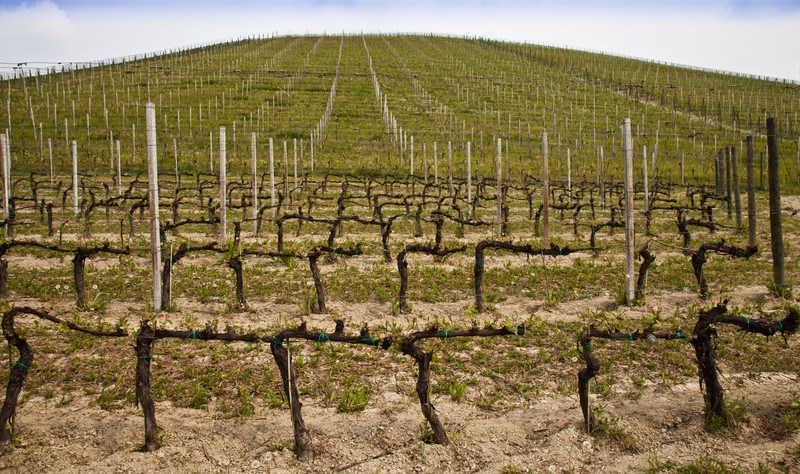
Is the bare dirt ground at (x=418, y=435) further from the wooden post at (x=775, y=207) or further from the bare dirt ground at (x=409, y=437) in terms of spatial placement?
the wooden post at (x=775, y=207)

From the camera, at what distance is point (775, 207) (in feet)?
29.4

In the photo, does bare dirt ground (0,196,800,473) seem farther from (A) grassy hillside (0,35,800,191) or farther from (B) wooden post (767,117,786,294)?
(A) grassy hillside (0,35,800,191)

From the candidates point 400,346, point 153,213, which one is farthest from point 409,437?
point 153,213

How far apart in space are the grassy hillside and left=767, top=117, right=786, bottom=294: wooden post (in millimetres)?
20744

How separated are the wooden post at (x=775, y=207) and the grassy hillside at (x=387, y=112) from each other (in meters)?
20.7

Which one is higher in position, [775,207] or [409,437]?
[775,207]

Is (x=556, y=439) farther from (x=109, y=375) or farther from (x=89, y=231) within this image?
(x=89, y=231)

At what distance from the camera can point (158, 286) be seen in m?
8.94

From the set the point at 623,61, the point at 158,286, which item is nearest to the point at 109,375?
the point at 158,286

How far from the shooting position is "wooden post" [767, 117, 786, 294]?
29.6ft

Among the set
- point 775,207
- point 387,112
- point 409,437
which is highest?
point 387,112

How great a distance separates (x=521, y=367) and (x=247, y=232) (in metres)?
10.8

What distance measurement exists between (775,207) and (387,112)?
3515 cm

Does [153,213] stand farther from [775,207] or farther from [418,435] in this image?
[775,207]
